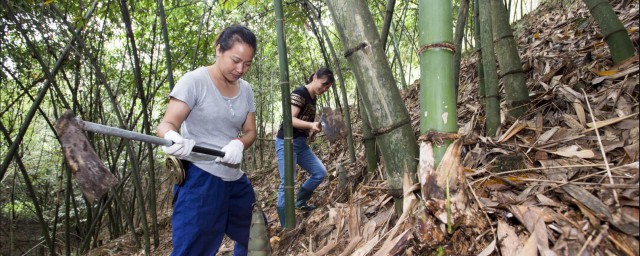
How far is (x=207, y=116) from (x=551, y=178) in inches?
61.5

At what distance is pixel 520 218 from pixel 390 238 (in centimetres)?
44

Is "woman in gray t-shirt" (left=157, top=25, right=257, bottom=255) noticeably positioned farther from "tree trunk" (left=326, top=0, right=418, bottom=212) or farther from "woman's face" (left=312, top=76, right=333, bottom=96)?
"woman's face" (left=312, top=76, right=333, bottom=96)

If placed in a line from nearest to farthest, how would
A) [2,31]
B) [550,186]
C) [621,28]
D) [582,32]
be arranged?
[550,186] < [621,28] < [582,32] < [2,31]

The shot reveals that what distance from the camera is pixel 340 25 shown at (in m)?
1.48

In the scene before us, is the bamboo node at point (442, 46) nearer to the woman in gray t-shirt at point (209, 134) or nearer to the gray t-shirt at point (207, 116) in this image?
the woman in gray t-shirt at point (209, 134)

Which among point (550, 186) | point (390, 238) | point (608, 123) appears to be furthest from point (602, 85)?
point (390, 238)

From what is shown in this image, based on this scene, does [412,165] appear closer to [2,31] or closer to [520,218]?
[520,218]

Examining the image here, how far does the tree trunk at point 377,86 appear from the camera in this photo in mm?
1428

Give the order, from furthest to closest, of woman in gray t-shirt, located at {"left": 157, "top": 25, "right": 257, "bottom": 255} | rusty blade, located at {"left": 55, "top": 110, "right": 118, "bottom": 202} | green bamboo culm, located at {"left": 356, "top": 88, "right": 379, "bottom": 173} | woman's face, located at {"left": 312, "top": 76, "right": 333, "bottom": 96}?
woman's face, located at {"left": 312, "top": 76, "right": 333, "bottom": 96} < green bamboo culm, located at {"left": 356, "top": 88, "right": 379, "bottom": 173} < woman in gray t-shirt, located at {"left": 157, "top": 25, "right": 257, "bottom": 255} < rusty blade, located at {"left": 55, "top": 110, "right": 118, "bottom": 202}

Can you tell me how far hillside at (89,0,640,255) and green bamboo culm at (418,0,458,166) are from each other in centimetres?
30

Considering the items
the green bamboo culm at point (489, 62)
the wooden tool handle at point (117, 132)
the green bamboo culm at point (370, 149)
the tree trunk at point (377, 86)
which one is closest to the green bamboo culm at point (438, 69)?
the tree trunk at point (377, 86)

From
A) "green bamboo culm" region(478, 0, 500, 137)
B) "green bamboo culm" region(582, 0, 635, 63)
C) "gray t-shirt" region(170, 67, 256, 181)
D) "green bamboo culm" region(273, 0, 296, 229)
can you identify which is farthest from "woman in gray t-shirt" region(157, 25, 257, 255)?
"green bamboo culm" region(582, 0, 635, 63)

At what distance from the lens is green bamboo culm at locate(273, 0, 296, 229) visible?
7.65 feet

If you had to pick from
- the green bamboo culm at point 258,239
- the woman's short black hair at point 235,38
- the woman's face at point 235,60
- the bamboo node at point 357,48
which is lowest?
the green bamboo culm at point 258,239
